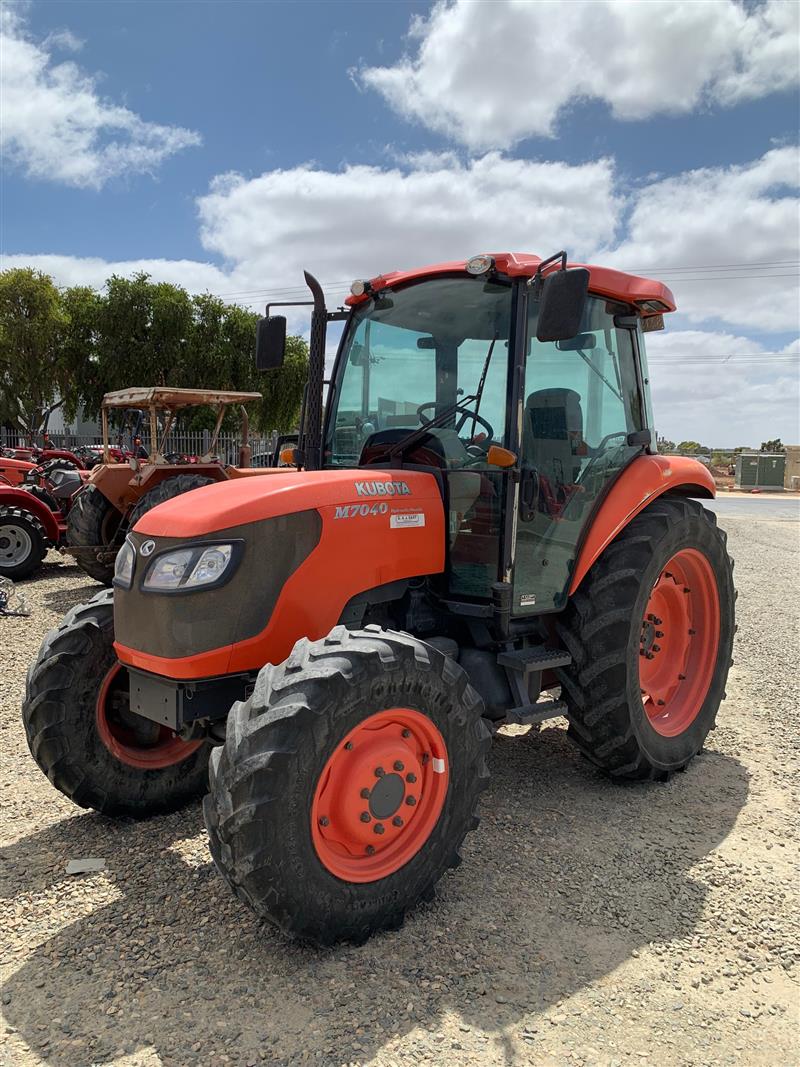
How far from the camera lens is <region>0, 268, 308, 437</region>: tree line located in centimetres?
2577

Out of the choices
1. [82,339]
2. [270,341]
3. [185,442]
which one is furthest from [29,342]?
[270,341]

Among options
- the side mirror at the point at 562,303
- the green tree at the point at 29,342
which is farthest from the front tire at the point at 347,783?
the green tree at the point at 29,342

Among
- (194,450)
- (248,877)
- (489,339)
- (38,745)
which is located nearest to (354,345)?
(489,339)

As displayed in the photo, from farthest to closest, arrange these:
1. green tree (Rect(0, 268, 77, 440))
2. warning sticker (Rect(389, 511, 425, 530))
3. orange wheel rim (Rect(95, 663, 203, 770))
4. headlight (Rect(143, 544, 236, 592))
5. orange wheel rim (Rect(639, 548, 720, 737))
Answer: green tree (Rect(0, 268, 77, 440)), orange wheel rim (Rect(639, 548, 720, 737)), orange wheel rim (Rect(95, 663, 203, 770)), warning sticker (Rect(389, 511, 425, 530)), headlight (Rect(143, 544, 236, 592))

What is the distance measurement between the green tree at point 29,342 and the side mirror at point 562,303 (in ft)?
84.5

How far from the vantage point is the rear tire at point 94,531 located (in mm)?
8750

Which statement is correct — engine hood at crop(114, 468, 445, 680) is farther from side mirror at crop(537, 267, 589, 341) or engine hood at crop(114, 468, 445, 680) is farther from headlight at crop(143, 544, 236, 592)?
side mirror at crop(537, 267, 589, 341)

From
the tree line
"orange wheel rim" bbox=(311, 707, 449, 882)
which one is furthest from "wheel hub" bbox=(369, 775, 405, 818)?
the tree line

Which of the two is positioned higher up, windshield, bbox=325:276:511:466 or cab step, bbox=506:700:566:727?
windshield, bbox=325:276:511:466

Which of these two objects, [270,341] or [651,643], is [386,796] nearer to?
[651,643]

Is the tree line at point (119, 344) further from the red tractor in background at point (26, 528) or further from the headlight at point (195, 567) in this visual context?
the headlight at point (195, 567)

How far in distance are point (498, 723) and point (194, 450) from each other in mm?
19574

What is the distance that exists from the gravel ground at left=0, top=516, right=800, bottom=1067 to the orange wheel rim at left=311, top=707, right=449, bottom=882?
28 centimetres

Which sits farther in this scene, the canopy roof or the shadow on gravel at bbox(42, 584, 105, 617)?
the canopy roof
